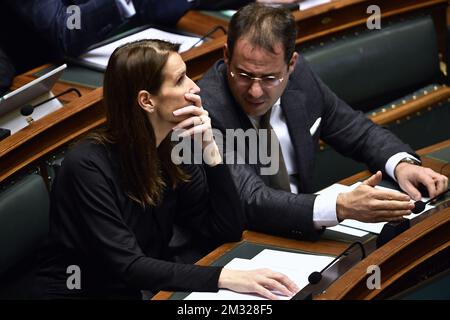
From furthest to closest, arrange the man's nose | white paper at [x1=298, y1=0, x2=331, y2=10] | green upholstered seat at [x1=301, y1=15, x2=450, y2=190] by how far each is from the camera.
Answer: white paper at [x1=298, y1=0, x2=331, y2=10] → green upholstered seat at [x1=301, y1=15, x2=450, y2=190] → the man's nose

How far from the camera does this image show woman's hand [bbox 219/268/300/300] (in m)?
1.15

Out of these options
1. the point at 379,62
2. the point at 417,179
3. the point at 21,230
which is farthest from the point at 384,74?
the point at 21,230

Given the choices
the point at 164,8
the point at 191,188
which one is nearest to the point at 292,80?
the point at 191,188

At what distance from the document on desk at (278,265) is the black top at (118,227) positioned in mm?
18

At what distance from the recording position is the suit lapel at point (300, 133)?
1.55 metres

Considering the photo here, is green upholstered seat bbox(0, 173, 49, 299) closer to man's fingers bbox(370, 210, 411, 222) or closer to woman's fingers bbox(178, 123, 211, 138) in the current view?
woman's fingers bbox(178, 123, 211, 138)

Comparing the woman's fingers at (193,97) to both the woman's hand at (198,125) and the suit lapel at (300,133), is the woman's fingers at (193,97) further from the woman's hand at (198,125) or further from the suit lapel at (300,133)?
the suit lapel at (300,133)

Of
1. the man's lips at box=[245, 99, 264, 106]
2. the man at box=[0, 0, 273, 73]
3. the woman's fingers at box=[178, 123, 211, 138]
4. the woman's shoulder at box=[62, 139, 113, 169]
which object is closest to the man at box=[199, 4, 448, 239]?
the man's lips at box=[245, 99, 264, 106]

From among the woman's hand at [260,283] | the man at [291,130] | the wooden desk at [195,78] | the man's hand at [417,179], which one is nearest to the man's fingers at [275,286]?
the woman's hand at [260,283]

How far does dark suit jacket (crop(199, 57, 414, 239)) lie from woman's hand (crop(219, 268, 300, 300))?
0.18 metres

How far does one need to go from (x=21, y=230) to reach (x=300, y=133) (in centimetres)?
48

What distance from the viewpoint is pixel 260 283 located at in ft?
3.80
